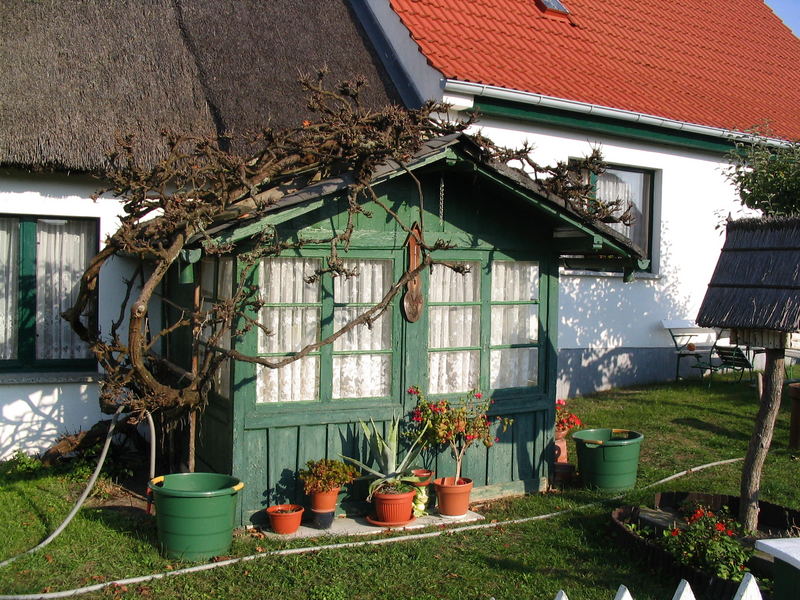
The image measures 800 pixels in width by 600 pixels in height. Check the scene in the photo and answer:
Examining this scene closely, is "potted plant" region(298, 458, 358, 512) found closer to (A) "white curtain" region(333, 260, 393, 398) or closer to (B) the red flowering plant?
(A) "white curtain" region(333, 260, 393, 398)

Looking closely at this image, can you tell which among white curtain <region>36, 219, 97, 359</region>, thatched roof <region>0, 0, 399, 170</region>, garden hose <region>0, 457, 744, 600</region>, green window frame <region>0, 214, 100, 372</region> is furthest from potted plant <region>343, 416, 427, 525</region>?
white curtain <region>36, 219, 97, 359</region>

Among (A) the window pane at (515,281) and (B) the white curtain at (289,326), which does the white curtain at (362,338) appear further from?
(A) the window pane at (515,281)

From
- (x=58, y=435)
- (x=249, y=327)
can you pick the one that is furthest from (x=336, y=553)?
(x=58, y=435)

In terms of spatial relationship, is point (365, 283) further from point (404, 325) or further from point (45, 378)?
point (45, 378)

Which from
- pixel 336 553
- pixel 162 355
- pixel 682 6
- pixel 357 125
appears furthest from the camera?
pixel 682 6

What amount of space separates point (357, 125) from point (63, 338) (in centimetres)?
428

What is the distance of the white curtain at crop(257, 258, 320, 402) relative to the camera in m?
6.79

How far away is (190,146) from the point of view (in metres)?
8.77

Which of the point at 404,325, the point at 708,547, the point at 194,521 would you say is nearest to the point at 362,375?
the point at 404,325

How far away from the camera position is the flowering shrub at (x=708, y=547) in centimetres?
545

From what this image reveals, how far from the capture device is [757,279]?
639cm

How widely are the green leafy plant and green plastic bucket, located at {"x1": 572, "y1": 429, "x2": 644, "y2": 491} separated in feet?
7.64

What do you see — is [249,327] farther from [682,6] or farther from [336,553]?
[682,6]

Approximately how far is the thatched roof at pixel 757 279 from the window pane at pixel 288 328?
303 cm
